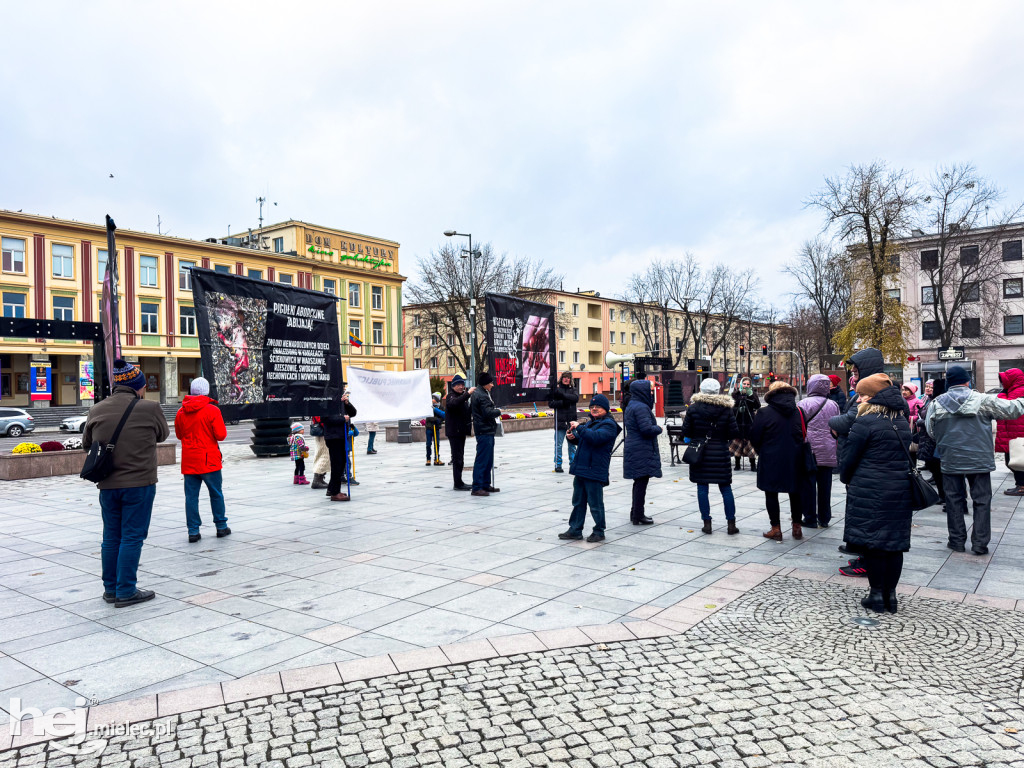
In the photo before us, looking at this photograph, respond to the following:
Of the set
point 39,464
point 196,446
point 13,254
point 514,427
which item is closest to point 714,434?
point 196,446

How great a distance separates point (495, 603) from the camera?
17.9ft

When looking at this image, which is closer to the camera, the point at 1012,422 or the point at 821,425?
the point at 821,425

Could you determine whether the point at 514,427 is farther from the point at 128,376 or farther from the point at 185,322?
the point at 185,322

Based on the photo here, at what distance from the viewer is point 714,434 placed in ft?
26.4

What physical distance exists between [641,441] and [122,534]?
17.8 feet

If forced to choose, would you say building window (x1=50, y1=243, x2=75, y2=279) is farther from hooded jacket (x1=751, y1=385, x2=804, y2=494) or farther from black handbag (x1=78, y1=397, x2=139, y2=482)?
hooded jacket (x1=751, y1=385, x2=804, y2=494)

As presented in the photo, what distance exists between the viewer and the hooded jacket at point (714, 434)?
7.95m

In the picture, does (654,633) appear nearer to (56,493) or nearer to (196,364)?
(56,493)

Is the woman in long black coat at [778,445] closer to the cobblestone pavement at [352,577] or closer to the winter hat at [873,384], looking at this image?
the cobblestone pavement at [352,577]

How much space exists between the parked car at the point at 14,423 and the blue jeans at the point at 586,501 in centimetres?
3487

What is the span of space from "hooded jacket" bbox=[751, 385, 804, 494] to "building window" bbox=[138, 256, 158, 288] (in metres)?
50.7

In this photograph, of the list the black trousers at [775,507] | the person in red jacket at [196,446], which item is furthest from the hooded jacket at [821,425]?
the person in red jacket at [196,446]

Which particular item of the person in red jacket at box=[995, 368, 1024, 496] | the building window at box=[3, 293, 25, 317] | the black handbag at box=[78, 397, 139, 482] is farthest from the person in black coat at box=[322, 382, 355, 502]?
the building window at box=[3, 293, 25, 317]

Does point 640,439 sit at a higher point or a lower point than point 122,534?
higher
